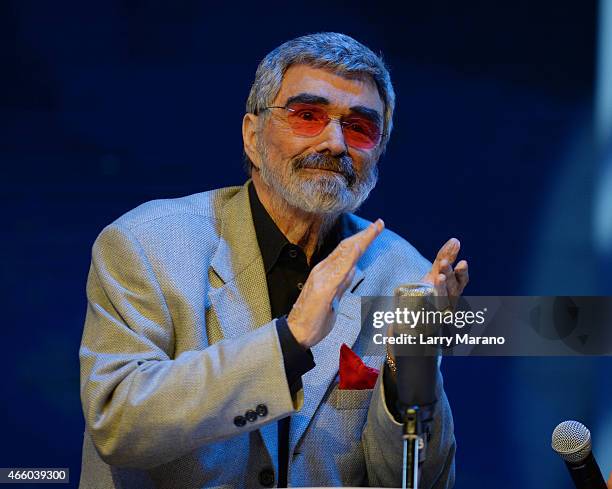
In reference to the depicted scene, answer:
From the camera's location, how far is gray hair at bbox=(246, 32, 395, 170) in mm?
2459

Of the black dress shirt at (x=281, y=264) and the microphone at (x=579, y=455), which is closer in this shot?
the microphone at (x=579, y=455)

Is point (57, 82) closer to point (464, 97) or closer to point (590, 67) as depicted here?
point (464, 97)

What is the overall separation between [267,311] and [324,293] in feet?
1.25

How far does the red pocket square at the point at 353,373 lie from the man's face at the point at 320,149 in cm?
38

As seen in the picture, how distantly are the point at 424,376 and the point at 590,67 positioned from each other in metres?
1.94

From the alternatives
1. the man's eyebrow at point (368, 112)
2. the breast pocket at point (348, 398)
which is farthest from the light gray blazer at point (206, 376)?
the man's eyebrow at point (368, 112)

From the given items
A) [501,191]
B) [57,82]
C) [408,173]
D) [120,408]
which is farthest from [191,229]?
[501,191]

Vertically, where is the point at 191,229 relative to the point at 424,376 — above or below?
above

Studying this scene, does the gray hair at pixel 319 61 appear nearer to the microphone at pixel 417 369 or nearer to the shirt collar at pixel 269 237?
the shirt collar at pixel 269 237

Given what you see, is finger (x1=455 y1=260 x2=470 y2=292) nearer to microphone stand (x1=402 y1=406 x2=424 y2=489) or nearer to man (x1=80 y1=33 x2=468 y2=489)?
man (x1=80 y1=33 x2=468 y2=489)

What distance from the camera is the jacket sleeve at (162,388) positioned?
1.92 meters

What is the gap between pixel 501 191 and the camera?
3213 mm

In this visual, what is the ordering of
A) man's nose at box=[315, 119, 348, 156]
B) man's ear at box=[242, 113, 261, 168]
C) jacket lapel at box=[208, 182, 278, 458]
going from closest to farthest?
jacket lapel at box=[208, 182, 278, 458], man's nose at box=[315, 119, 348, 156], man's ear at box=[242, 113, 261, 168]
